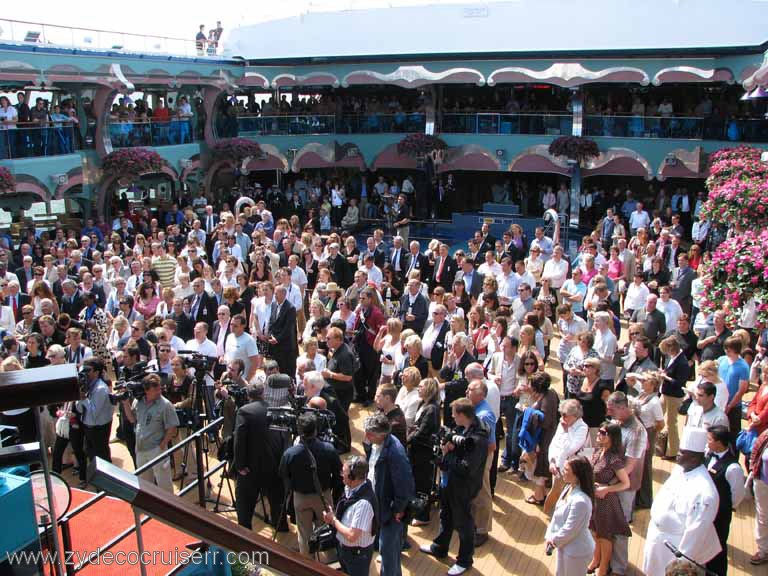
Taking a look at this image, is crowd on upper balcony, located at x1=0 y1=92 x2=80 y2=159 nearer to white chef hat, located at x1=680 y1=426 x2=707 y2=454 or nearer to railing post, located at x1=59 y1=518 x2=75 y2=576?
railing post, located at x1=59 y1=518 x2=75 y2=576

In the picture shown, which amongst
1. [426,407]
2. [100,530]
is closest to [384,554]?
[426,407]

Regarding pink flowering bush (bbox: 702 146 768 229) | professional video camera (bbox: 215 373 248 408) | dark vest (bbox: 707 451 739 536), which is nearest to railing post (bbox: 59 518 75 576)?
professional video camera (bbox: 215 373 248 408)

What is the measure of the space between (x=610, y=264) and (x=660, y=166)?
1070cm

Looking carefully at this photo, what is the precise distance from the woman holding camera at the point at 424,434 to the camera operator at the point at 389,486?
0.85 m

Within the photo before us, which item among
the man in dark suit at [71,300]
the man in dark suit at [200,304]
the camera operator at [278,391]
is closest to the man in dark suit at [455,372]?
the camera operator at [278,391]

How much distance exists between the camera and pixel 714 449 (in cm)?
600

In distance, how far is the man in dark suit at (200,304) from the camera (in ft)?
34.1

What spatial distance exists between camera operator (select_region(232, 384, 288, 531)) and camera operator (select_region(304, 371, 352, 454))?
0.48m

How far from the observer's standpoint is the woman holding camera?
669 cm

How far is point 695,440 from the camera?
6035 millimetres

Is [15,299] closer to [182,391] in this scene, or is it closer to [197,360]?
[182,391]

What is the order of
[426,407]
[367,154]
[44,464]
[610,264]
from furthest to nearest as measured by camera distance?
1. [367,154]
2. [610,264]
3. [426,407]
4. [44,464]

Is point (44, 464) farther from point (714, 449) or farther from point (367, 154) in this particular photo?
point (367, 154)

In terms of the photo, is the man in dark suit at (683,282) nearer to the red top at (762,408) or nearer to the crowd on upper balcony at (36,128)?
the red top at (762,408)
